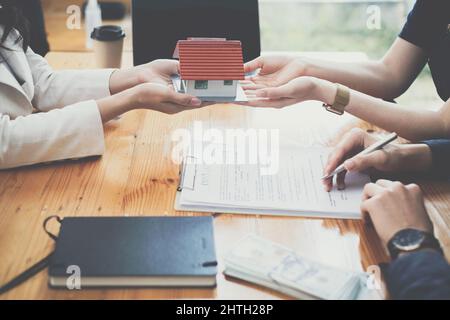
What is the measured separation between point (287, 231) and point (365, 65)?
765 mm

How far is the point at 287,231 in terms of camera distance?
882 millimetres

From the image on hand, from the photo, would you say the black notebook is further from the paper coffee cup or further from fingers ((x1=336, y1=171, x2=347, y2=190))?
the paper coffee cup

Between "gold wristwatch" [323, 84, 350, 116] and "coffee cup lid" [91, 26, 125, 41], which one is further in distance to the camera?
"coffee cup lid" [91, 26, 125, 41]

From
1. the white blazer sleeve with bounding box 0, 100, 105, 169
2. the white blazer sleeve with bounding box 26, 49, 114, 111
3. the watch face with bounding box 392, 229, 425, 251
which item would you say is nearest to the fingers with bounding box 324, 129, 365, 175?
the watch face with bounding box 392, 229, 425, 251

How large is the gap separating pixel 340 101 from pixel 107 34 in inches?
26.1

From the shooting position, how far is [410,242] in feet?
2.64

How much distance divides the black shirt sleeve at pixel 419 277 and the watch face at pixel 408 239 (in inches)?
1.2

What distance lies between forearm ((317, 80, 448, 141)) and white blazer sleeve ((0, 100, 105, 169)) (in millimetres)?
521

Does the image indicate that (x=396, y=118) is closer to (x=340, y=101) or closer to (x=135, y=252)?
(x=340, y=101)

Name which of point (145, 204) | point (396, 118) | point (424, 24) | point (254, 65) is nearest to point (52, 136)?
point (145, 204)

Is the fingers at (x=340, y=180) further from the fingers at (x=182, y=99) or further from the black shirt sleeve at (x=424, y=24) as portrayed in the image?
the black shirt sleeve at (x=424, y=24)

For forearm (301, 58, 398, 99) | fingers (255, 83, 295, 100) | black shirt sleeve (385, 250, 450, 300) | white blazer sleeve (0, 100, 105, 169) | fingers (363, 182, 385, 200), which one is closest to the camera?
black shirt sleeve (385, 250, 450, 300)

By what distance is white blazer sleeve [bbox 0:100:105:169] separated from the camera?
1.03 m
